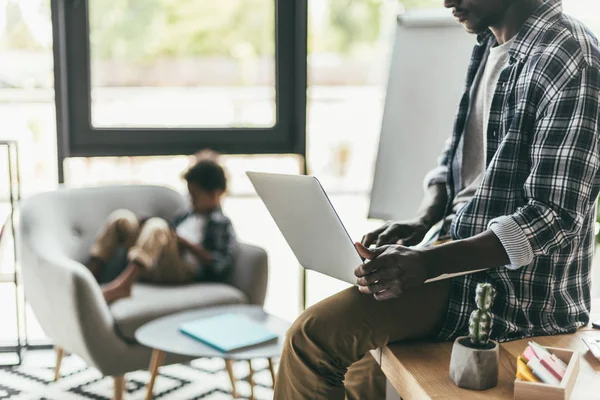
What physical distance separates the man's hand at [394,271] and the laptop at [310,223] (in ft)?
0.10

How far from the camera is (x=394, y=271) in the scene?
1.44m

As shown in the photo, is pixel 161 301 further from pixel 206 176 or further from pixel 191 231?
pixel 206 176

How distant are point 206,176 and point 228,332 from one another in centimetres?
90

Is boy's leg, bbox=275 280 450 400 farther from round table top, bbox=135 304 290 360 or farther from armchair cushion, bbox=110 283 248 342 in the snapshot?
armchair cushion, bbox=110 283 248 342

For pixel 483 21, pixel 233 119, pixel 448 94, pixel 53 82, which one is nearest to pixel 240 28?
pixel 233 119

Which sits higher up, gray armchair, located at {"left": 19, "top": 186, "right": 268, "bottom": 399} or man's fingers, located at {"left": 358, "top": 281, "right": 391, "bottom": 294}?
man's fingers, located at {"left": 358, "top": 281, "right": 391, "bottom": 294}

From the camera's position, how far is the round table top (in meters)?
2.29

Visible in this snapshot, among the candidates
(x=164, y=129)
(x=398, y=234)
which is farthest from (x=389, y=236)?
(x=164, y=129)

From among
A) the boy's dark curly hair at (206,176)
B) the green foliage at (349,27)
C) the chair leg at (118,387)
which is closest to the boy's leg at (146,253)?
the boy's dark curly hair at (206,176)

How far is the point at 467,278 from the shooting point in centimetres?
161

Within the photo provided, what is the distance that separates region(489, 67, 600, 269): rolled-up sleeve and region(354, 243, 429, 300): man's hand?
174 millimetres

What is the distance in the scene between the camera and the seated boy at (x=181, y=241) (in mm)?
2977

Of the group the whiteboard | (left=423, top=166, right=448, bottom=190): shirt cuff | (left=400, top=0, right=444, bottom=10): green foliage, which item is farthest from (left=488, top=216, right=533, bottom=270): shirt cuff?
(left=400, top=0, right=444, bottom=10): green foliage

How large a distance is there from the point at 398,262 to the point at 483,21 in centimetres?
60
